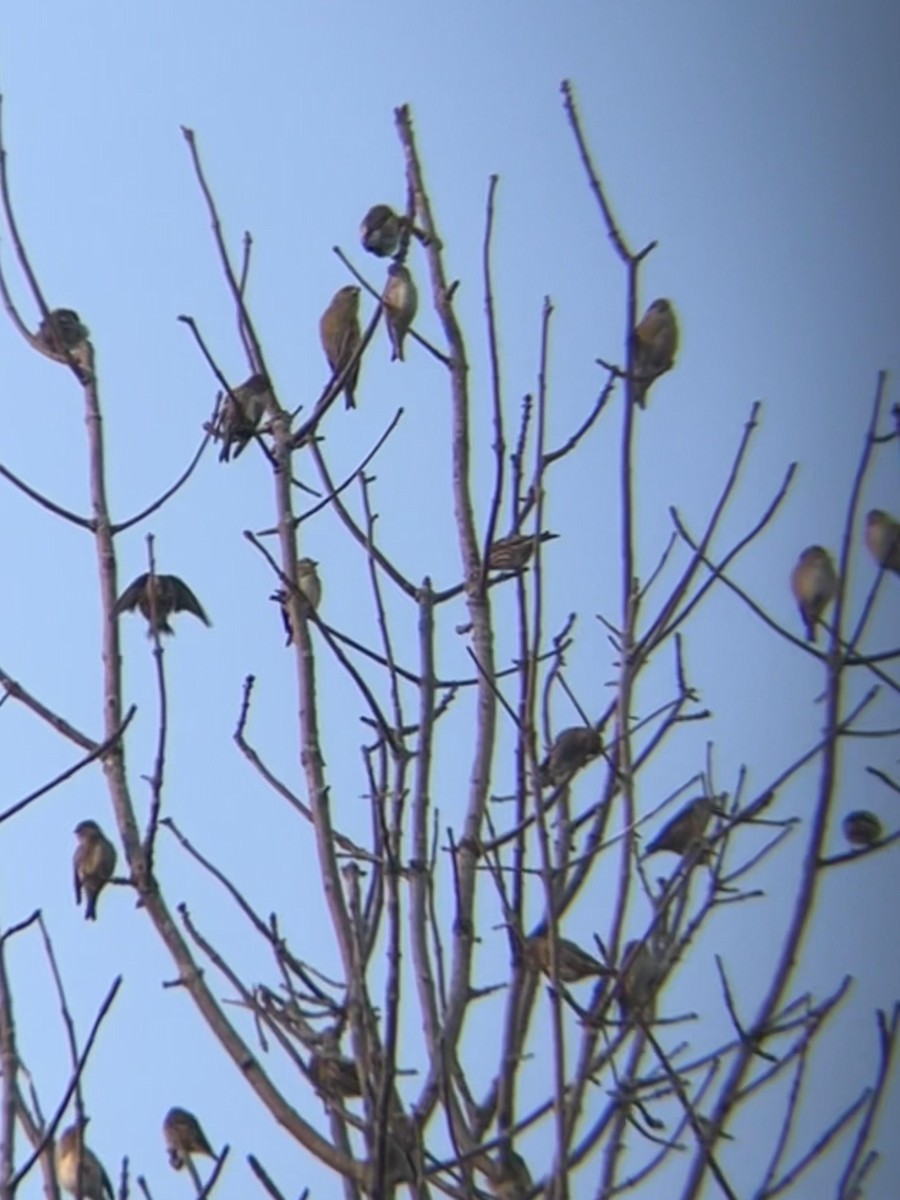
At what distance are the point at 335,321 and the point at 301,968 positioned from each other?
1.43m

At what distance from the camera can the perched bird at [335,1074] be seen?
2.33 metres

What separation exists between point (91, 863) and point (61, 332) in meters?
0.82

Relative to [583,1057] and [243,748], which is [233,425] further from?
[583,1057]

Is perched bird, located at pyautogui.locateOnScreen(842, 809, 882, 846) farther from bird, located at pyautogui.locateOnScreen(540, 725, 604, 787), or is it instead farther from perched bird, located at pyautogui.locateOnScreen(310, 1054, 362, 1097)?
perched bird, located at pyautogui.locateOnScreen(310, 1054, 362, 1097)

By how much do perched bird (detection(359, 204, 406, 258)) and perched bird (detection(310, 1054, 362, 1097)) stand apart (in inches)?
52.3

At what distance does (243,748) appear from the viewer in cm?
262

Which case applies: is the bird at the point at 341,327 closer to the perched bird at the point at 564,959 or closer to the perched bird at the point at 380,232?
the perched bird at the point at 380,232

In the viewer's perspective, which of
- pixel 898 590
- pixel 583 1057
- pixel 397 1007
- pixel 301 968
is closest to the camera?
pixel 397 1007

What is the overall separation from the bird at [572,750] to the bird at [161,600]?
54 centimetres

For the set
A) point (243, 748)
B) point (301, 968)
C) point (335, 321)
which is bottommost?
point (301, 968)

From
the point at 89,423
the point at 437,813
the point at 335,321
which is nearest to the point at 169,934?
the point at 437,813

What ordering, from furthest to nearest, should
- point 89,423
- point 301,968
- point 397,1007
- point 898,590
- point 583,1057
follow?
point 898,590 < point 89,423 < point 301,968 < point 583,1057 < point 397,1007

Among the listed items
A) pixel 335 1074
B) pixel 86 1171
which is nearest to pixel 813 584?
pixel 335 1074

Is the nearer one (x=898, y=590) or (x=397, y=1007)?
(x=397, y=1007)
